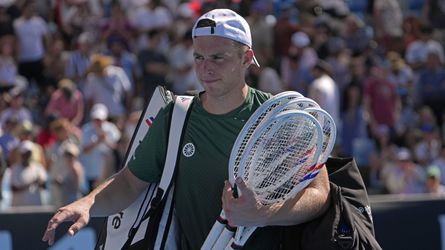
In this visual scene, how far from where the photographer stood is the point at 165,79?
15.6 m

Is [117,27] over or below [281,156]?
below

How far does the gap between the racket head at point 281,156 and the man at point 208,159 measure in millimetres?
77

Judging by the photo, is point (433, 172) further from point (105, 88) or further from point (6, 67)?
point (6, 67)

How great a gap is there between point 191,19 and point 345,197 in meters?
12.9

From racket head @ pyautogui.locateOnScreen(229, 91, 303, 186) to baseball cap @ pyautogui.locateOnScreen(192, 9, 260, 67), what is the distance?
1.11ft

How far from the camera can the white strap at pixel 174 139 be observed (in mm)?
4309

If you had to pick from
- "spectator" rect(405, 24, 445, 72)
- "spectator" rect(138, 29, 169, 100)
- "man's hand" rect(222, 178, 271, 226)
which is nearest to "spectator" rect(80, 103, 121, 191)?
"spectator" rect(138, 29, 169, 100)

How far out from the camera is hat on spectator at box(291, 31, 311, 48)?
15.9m

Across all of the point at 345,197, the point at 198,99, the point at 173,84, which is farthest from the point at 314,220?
the point at 173,84

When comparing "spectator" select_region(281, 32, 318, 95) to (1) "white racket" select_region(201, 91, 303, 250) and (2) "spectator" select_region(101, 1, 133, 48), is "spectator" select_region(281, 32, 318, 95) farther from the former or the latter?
(1) "white racket" select_region(201, 91, 303, 250)

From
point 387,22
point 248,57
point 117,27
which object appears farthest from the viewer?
point 387,22

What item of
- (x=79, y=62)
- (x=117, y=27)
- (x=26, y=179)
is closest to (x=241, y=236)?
(x=26, y=179)

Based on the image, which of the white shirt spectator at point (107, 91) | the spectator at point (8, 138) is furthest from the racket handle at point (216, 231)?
the white shirt spectator at point (107, 91)

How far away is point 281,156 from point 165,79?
38.4 feet
